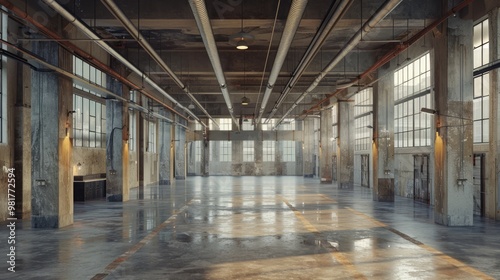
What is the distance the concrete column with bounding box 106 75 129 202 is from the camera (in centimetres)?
2283

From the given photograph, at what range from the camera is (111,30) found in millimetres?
18516

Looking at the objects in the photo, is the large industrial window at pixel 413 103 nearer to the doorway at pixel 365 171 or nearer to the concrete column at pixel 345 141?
the concrete column at pixel 345 141

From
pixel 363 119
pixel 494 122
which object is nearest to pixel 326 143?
pixel 363 119

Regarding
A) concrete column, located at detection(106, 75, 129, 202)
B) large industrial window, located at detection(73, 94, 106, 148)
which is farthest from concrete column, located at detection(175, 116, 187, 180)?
concrete column, located at detection(106, 75, 129, 202)

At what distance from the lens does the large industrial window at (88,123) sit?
23.4 m

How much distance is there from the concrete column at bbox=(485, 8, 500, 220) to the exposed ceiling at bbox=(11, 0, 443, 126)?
2.23 metres

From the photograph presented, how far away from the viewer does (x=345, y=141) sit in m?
32.8

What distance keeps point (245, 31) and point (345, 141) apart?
17438 mm

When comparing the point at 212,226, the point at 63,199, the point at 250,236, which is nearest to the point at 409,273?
the point at 250,236

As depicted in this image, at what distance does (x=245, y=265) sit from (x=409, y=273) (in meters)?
3.23

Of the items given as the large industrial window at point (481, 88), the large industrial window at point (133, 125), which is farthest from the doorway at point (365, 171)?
the large industrial window at point (133, 125)

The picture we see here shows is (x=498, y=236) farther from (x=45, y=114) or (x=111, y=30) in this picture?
(x=111, y=30)

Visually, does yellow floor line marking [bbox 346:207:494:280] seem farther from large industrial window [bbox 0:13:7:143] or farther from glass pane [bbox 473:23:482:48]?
large industrial window [bbox 0:13:7:143]

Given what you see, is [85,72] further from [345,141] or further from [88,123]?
[345,141]
